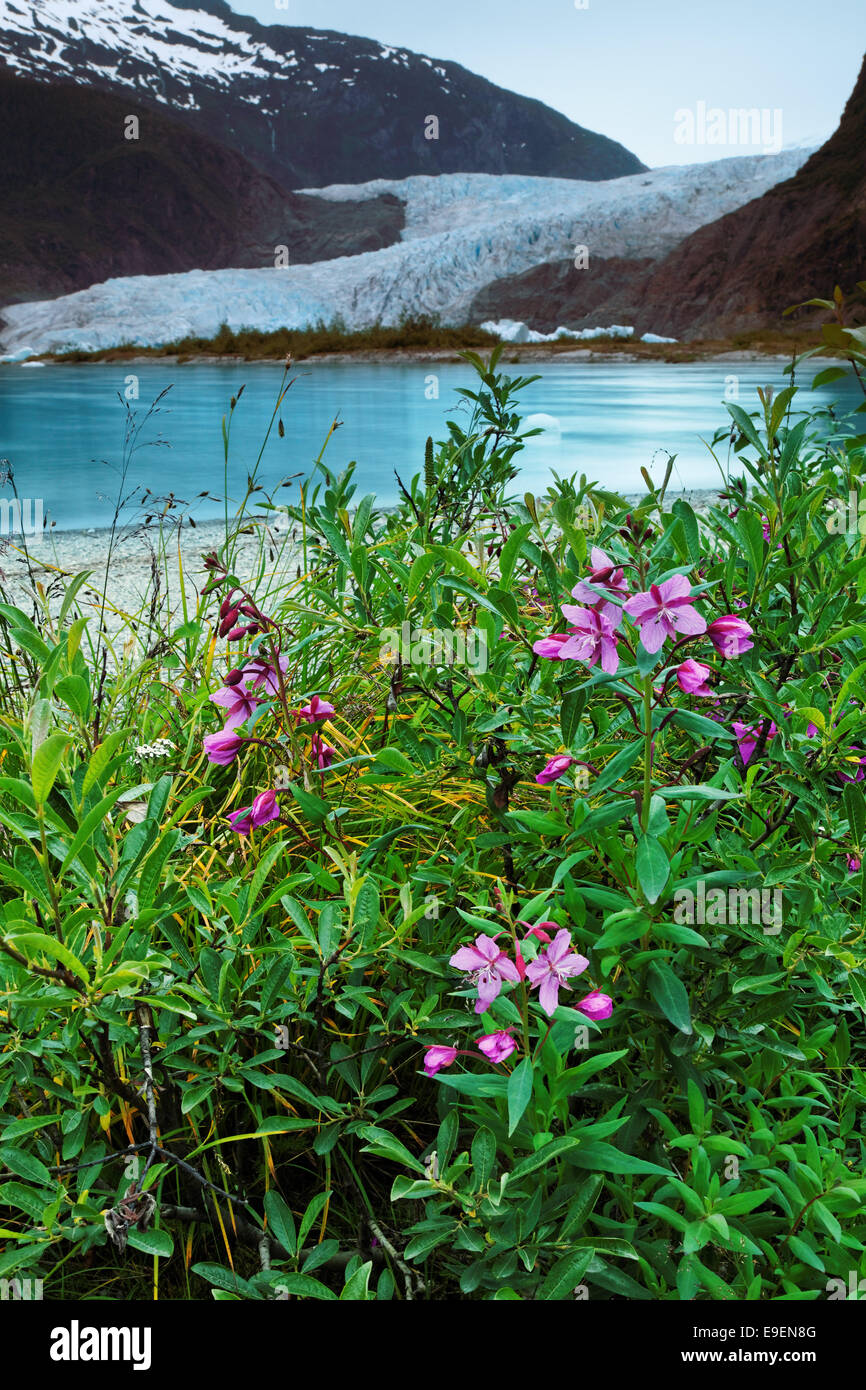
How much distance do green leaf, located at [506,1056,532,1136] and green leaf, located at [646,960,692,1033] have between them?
141mm

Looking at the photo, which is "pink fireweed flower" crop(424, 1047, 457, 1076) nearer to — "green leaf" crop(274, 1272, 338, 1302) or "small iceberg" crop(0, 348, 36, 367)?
"green leaf" crop(274, 1272, 338, 1302)

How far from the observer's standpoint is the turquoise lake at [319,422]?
5.85 metres

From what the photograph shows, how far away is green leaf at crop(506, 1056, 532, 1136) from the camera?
70 centimetres

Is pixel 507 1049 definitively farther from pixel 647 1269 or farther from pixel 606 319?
pixel 606 319

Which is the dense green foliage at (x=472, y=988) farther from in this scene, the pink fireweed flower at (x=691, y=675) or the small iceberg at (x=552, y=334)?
the small iceberg at (x=552, y=334)

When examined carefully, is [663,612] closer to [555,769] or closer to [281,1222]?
[555,769]

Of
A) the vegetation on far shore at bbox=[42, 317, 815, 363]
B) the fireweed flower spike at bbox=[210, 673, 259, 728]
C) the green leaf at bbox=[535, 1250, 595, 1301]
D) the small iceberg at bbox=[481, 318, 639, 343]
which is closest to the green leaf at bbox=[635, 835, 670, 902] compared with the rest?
the green leaf at bbox=[535, 1250, 595, 1301]

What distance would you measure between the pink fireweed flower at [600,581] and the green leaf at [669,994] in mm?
356

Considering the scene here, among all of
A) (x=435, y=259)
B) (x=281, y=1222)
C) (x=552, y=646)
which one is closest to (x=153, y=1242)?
(x=281, y=1222)

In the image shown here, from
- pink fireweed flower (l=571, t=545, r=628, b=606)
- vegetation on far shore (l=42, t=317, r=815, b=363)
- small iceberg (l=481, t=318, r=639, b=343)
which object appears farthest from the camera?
small iceberg (l=481, t=318, r=639, b=343)

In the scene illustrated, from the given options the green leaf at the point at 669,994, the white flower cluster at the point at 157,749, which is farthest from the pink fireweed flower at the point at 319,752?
the green leaf at the point at 669,994

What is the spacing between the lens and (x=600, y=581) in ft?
2.57

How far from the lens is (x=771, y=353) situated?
24.0 meters

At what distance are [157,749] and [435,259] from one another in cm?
3930
